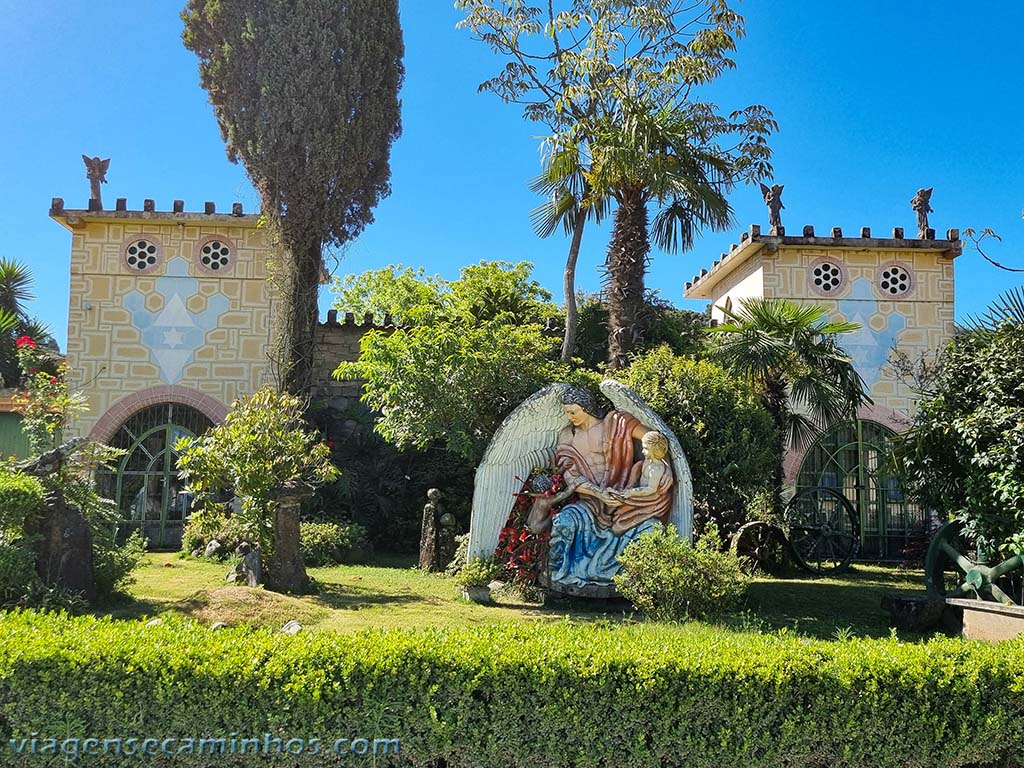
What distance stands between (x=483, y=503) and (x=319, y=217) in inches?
309

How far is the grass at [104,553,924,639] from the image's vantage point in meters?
7.71

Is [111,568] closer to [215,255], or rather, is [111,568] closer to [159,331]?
[159,331]

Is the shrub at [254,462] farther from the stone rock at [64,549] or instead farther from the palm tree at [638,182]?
the palm tree at [638,182]

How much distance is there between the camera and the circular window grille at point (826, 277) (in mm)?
16062

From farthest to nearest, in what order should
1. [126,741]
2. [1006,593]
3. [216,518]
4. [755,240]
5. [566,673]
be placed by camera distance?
[755,240], [216,518], [1006,593], [566,673], [126,741]

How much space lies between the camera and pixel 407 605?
871 cm

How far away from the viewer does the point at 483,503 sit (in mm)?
9328

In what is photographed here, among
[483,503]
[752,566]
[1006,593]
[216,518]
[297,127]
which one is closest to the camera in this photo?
[1006,593]

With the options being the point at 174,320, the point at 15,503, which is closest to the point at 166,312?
the point at 174,320

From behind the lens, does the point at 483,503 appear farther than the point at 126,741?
Yes

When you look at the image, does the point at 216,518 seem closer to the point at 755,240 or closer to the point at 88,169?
the point at 88,169

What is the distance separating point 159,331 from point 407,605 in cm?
947

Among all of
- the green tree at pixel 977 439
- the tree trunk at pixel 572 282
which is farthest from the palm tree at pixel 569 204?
the green tree at pixel 977 439

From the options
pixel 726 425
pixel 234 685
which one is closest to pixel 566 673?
pixel 234 685
